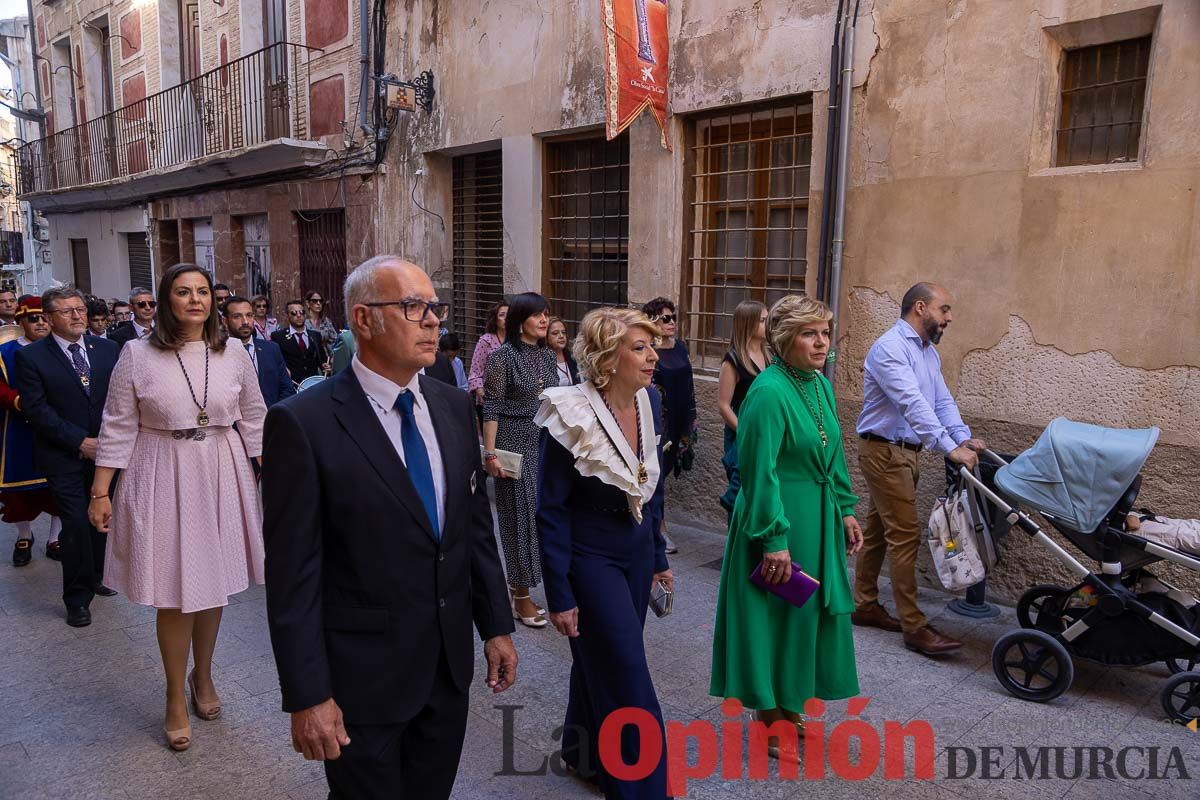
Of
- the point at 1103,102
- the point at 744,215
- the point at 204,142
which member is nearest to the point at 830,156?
the point at 744,215

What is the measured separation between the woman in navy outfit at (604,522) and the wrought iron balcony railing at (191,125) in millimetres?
10368

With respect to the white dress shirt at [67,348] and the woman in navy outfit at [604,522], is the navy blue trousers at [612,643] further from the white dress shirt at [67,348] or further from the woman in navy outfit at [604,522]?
the white dress shirt at [67,348]

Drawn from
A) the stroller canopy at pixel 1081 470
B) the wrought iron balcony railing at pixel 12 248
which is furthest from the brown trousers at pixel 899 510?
the wrought iron balcony railing at pixel 12 248

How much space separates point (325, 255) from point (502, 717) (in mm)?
9522

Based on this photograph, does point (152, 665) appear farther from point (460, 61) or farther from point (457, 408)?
point (460, 61)

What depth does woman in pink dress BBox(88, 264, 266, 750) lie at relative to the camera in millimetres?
3549

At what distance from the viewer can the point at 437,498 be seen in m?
2.22

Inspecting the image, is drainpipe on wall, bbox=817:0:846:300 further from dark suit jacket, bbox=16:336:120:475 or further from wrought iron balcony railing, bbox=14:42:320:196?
wrought iron balcony railing, bbox=14:42:320:196

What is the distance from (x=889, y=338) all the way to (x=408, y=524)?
334cm

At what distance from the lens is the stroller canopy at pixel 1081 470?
3.81m

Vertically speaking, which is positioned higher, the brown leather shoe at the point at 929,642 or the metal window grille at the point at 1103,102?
the metal window grille at the point at 1103,102

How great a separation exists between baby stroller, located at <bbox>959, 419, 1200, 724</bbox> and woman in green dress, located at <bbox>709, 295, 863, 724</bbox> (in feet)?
3.70

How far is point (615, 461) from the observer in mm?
3008

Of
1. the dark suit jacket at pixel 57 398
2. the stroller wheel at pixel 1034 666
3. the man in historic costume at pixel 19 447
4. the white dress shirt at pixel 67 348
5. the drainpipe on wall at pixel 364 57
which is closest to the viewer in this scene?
the stroller wheel at pixel 1034 666
